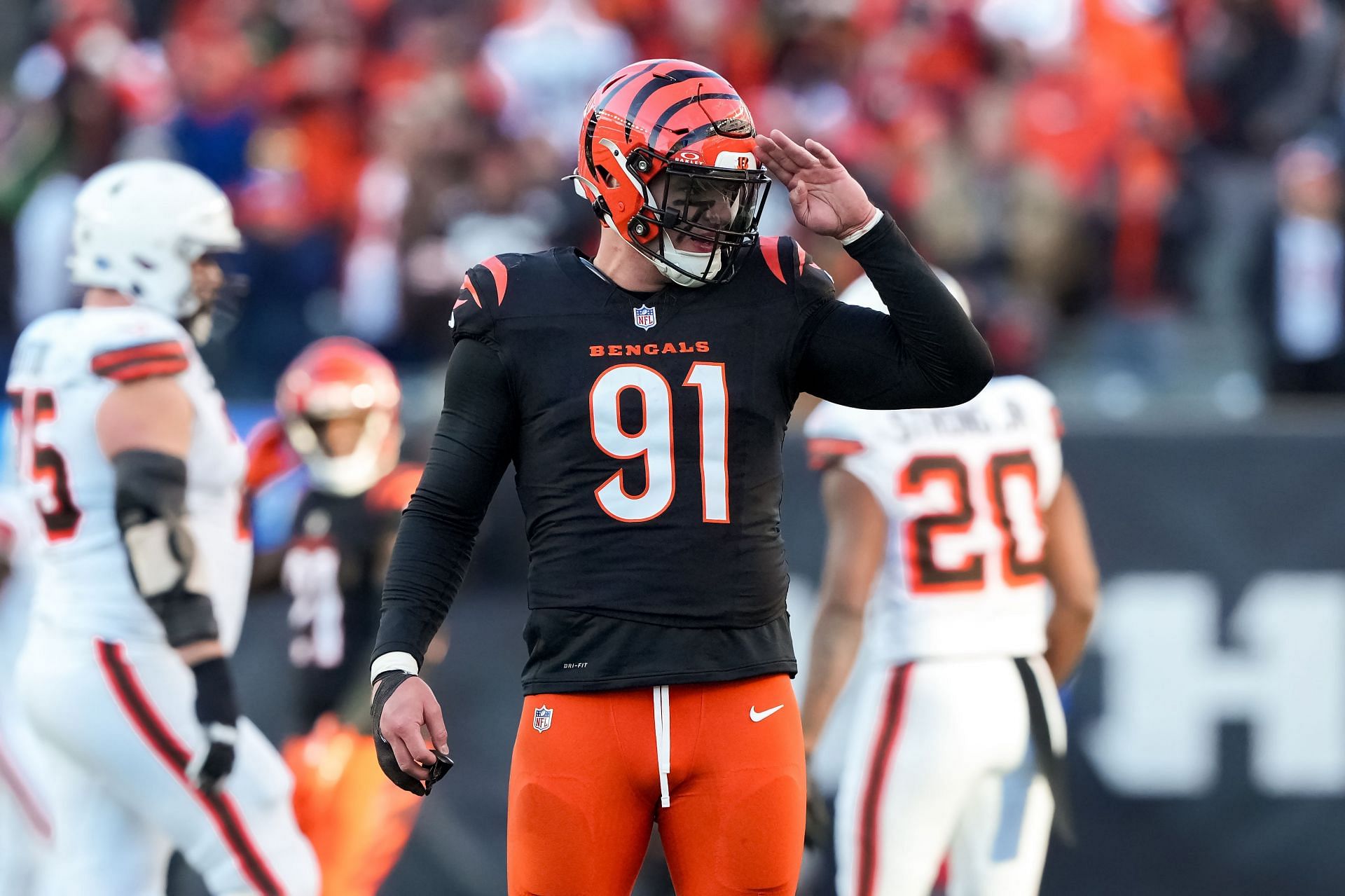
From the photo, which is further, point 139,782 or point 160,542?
point 139,782

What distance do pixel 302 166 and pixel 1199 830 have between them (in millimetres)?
Result: 5938

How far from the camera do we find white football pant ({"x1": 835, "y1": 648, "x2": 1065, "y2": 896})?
4.62 metres

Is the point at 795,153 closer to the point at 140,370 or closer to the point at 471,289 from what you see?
the point at 471,289

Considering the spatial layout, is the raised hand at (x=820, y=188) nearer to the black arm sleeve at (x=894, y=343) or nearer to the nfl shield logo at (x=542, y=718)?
the black arm sleeve at (x=894, y=343)

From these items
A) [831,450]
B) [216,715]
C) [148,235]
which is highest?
[148,235]

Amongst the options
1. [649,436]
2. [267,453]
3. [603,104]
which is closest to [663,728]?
[649,436]

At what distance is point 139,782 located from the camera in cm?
457

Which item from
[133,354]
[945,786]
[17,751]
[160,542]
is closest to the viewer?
[160,542]

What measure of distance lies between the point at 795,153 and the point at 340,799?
3.40m

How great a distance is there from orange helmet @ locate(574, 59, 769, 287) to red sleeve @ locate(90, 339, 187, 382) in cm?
→ 166

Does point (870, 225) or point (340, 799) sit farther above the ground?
point (870, 225)

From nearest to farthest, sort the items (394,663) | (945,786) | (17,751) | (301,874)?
(394,663) → (945,786) → (301,874) → (17,751)

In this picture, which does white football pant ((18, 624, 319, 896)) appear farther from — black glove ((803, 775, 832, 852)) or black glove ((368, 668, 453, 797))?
black glove ((368, 668, 453, 797))

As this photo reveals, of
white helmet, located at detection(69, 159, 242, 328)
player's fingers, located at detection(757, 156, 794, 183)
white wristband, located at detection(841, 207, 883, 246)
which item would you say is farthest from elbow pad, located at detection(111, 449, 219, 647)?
white wristband, located at detection(841, 207, 883, 246)
